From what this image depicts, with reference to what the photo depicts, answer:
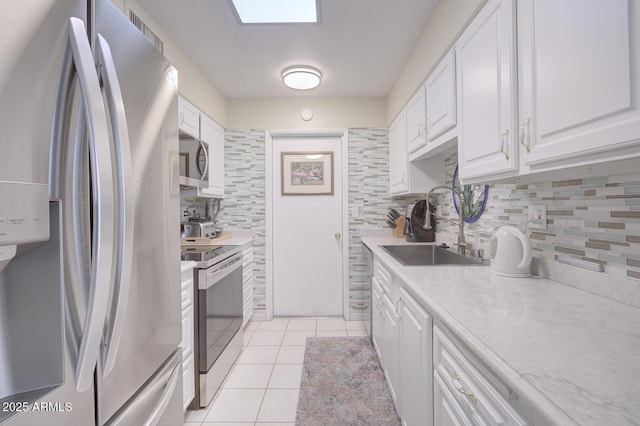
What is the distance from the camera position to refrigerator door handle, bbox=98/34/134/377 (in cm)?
57

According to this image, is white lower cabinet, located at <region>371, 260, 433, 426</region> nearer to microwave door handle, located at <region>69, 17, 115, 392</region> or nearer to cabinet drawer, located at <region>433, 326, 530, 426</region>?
cabinet drawer, located at <region>433, 326, 530, 426</region>

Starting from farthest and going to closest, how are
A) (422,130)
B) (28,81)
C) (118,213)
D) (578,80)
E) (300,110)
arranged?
(300,110) → (422,130) → (578,80) → (118,213) → (28,81)

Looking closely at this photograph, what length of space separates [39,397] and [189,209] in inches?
99.0

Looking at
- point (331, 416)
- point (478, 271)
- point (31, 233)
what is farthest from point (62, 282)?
point (331, 416)

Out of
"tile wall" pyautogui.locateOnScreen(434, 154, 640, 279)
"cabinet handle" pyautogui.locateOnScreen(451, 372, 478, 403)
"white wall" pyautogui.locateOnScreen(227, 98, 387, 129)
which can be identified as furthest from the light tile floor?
"white wall" pyautogui.locateOnScreen(227, 98, 387, 129)

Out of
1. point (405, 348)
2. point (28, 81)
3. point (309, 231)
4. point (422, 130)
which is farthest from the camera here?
point (309, 231)

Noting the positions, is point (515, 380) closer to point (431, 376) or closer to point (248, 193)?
point (431, 376)

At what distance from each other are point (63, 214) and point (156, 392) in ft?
2.02

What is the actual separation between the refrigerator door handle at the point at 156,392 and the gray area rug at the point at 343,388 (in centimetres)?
98

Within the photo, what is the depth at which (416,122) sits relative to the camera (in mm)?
2105

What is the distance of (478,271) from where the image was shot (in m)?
1.35

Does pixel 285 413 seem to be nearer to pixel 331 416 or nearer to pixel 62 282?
pixel 331 416

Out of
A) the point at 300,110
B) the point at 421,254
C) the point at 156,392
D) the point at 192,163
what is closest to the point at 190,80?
the point at 192,163

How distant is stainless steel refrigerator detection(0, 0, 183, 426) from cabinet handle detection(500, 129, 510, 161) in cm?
122
